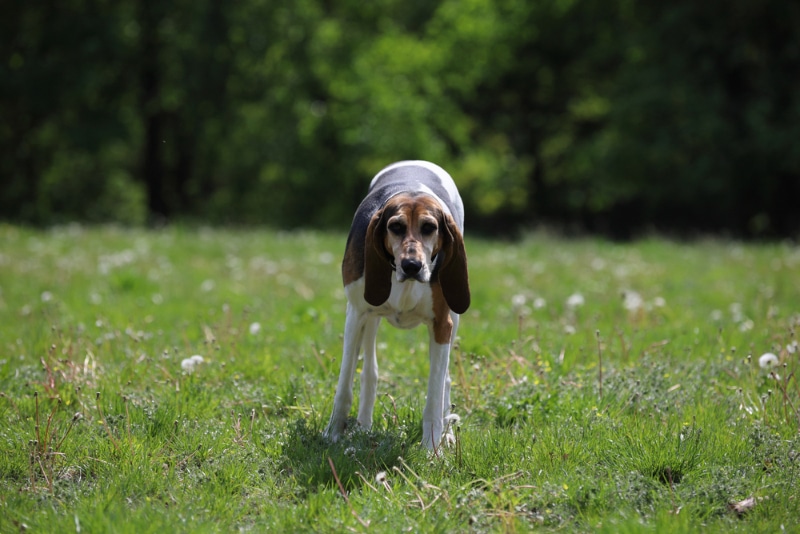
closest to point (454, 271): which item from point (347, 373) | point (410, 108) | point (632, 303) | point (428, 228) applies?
point (428, 228)

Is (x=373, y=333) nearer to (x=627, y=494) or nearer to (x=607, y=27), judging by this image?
(x=627, y=494)

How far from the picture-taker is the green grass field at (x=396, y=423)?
3900 mm

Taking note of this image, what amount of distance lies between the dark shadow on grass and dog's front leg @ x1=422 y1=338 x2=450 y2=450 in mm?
115

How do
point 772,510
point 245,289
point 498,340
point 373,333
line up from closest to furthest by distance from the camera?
1. point 772,510
2. point 373,333
3. point 498,340
4. point 245,289

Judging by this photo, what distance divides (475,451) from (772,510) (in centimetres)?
152

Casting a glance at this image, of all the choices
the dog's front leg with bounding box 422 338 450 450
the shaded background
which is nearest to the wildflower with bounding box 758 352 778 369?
the dog's front leg with bounding box 422 338 450 450

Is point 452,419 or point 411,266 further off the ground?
point 411,266

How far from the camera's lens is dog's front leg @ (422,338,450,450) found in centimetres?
469

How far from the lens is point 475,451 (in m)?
4.48

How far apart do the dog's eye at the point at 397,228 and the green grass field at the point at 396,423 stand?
122 cm

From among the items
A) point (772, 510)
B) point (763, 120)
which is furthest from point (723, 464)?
point (763, 120)

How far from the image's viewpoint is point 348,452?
4488 mm

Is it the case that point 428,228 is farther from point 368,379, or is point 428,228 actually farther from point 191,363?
point 191,363

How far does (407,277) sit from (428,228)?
30 cm
